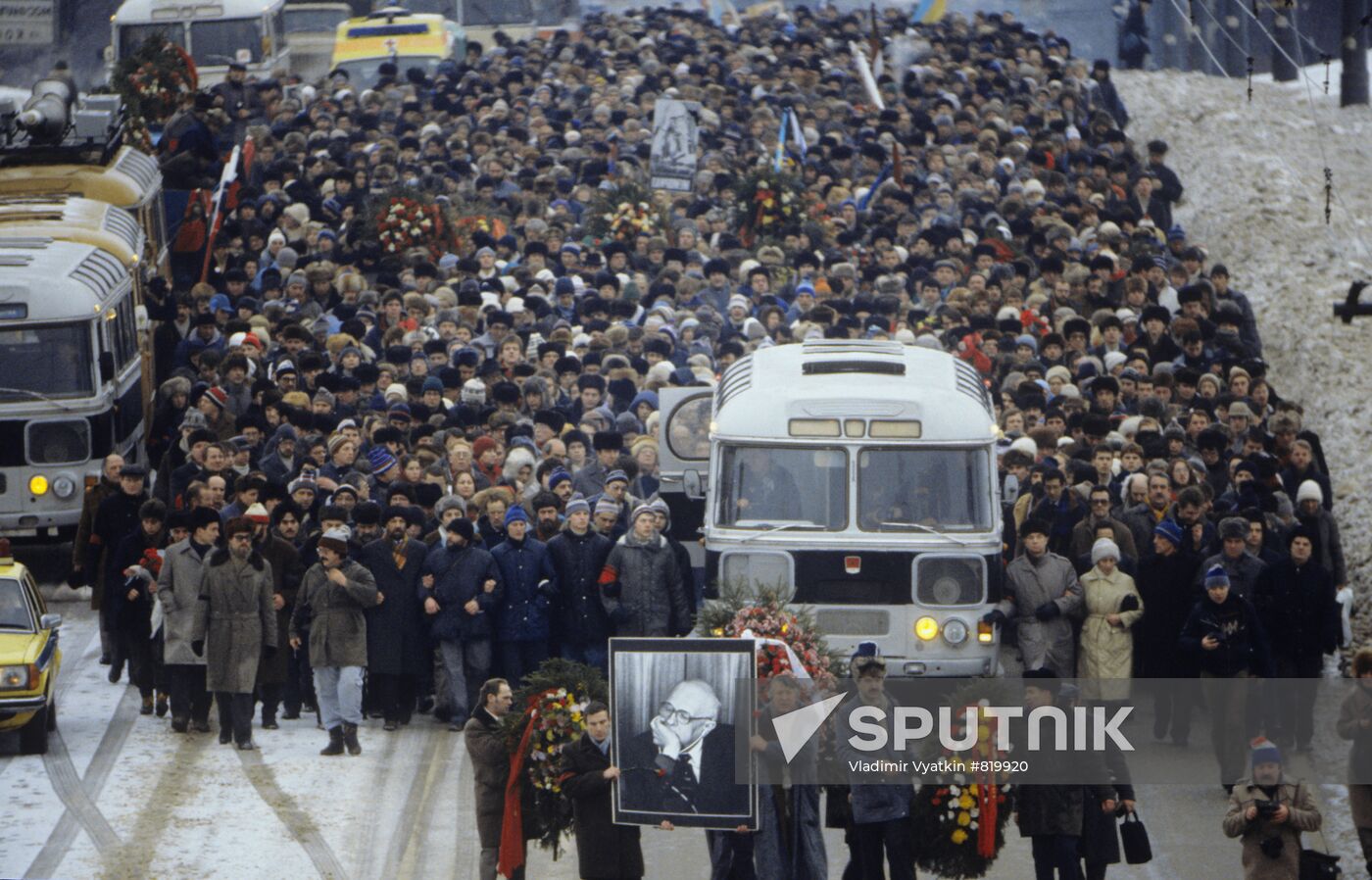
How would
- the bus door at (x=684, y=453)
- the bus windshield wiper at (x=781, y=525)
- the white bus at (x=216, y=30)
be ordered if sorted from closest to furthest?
1. the bus windshield wiper at (x=781, y=525)
2. the bus door at (x=684, y=453)
3. the white bus at (x=216, y=30)

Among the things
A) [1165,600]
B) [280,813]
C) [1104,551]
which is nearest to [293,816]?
[280,813]

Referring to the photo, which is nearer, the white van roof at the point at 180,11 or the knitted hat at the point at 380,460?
the knitted hat at the point at 380,460

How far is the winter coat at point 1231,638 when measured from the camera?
1573 cm

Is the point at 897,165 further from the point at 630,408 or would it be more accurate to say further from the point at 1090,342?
the point at 630,408

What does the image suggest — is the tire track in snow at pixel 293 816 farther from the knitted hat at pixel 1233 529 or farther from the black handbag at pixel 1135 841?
the knitted hat at pixel 1233 529

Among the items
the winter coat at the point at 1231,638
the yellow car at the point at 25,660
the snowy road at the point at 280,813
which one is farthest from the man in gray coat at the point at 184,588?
the winter coat at the point at 1231,638

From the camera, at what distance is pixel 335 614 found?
53.7 feet

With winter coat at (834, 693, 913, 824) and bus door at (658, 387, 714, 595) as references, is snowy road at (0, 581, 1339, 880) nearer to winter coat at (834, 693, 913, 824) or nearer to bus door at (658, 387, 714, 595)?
winter coat at (834, 693, 913, 824)

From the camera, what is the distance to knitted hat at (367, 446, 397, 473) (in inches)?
725

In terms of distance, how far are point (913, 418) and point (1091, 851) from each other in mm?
4100

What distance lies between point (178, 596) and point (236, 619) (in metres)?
0.48

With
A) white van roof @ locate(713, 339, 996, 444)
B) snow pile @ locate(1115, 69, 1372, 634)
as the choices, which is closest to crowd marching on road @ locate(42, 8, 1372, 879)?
white van roof @ locate(713, 339, 996, 444)

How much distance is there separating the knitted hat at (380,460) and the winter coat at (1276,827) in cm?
793

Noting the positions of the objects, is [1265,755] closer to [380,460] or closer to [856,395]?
[856,395]
